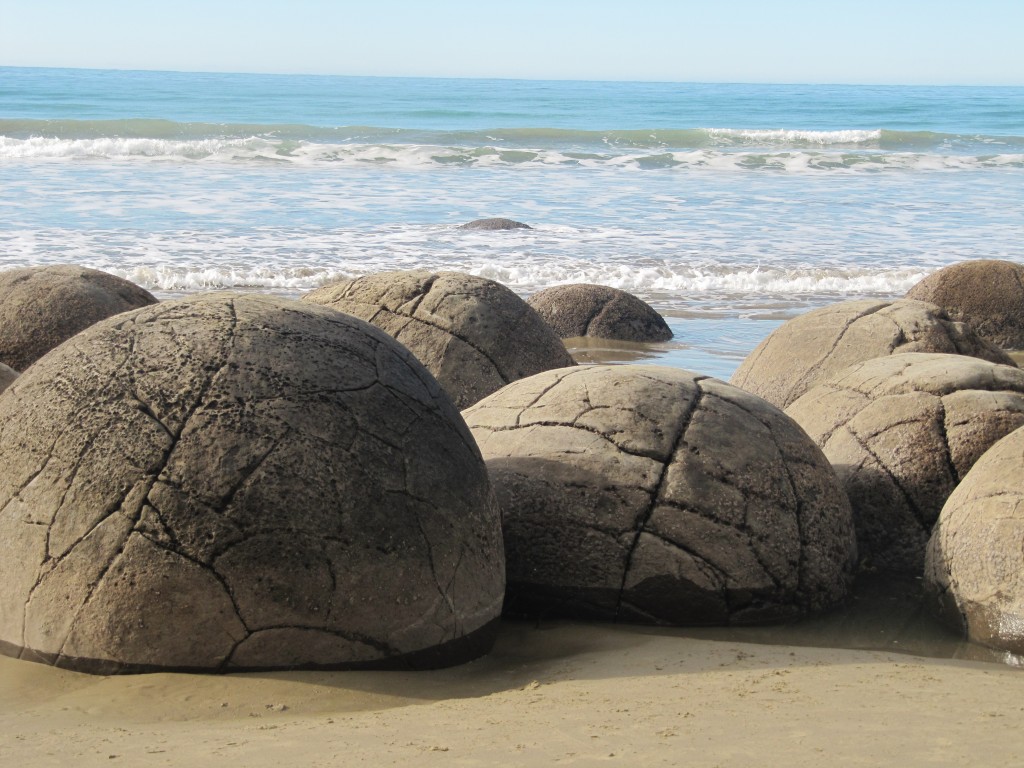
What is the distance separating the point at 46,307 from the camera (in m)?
7.36

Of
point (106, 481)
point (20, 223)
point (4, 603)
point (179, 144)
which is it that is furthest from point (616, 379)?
point (179, 144)

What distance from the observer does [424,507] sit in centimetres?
360

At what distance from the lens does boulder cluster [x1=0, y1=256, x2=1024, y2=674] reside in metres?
3.38

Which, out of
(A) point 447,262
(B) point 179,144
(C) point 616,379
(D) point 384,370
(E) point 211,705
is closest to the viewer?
(E) point 211,705

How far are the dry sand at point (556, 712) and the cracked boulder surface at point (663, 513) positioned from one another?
11.7 inches

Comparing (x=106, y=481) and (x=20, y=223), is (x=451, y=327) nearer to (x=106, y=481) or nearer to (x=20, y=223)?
(x=106, y=481)

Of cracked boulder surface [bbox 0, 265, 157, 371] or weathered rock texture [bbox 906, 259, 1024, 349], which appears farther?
weathered rock texture [bbox 906, 259, 1024, 349]

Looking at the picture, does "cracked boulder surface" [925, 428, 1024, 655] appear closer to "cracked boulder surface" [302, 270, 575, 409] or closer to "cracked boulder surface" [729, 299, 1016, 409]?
"cracked boulder surface" [729, 299, 1016, 409]

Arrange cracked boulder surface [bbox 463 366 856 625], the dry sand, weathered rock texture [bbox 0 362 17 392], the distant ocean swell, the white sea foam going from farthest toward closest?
the distant ocean swell, the white sea foam, weathered rock texture [bbox 0 362 17 392], cracked boulder surface [bbox 463 366 856 625], the dry sand

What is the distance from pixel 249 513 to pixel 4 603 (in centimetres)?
84

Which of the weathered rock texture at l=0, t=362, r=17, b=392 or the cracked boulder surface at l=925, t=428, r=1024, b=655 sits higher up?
the weathered rock texture at l=0, t=362, r=17, b=392

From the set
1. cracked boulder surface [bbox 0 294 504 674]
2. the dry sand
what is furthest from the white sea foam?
the dry sand

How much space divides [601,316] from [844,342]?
15.8 feet

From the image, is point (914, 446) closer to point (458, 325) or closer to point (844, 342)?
point (844, 342)
